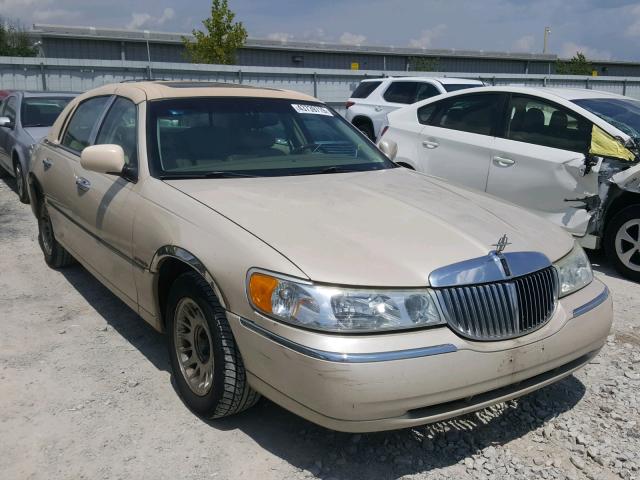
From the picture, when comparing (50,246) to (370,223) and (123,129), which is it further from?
(370,223)

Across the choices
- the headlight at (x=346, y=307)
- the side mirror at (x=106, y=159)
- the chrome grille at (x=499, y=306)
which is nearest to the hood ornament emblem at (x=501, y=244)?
the chrome grille at (x=499, y=306)

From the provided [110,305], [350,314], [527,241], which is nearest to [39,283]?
[110,305]

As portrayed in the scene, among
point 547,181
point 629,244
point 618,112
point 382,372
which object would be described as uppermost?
point 618,112

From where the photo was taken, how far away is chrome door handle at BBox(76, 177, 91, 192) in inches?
167

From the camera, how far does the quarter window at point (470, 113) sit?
21.7 ft

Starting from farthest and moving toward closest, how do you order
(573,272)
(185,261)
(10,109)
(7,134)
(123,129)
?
1. (10,109)
2. (7,134)
3. (123,129)
4. (573,272)
5. (185,261)

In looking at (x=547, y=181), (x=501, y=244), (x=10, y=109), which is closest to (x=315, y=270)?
(x=501, y=244)

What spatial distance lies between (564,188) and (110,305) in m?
4.15

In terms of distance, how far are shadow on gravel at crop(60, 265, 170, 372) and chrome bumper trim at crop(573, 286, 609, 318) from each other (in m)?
2.34

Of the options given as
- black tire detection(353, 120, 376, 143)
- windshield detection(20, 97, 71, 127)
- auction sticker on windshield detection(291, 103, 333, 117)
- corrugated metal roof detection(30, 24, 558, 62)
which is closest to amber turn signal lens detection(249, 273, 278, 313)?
auction sticker on windshield detection(291, 103, 333, 117)

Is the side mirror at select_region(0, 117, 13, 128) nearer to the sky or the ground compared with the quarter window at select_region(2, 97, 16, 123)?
nearer to the ground

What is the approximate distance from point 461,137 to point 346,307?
4.72 m

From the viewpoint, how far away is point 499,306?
268 centimetres

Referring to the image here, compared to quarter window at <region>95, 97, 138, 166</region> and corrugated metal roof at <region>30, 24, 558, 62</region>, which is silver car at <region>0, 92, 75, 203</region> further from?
corrugated metal roof at <region>30, 24, 558, 62</region>
